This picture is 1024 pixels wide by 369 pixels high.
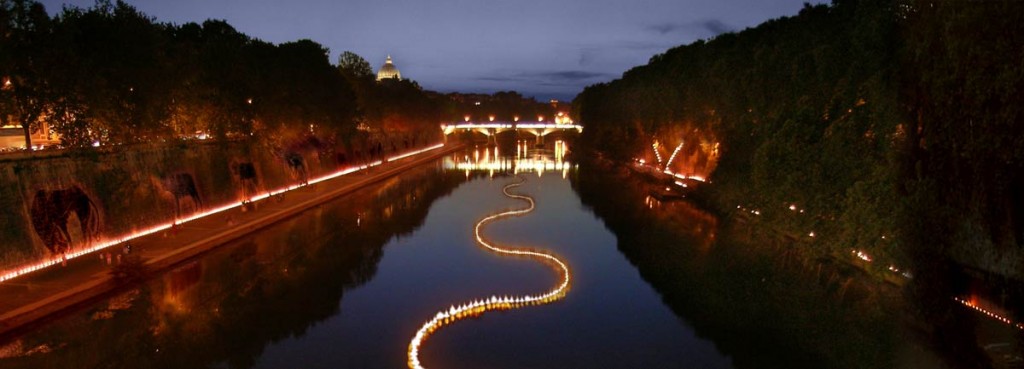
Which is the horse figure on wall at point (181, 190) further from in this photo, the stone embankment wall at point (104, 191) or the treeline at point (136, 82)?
the treeline at point (136, 82)

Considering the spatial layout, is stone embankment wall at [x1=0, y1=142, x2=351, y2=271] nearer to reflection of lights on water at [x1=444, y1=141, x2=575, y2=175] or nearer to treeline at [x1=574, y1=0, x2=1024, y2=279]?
treeline at [x1=574, y1=0, x2=1024, y2=279]

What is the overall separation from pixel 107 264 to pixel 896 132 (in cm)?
2105

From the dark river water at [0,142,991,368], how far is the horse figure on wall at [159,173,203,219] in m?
3.37

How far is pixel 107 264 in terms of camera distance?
18.1m

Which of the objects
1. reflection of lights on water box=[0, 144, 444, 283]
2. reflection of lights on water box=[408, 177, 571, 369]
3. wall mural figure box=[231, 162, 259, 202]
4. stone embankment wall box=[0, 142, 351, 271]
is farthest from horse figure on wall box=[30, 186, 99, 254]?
reflection of lights on water box=[408, 177, 571, 369]

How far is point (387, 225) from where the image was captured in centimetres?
3011

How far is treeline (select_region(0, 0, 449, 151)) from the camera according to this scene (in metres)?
19.8

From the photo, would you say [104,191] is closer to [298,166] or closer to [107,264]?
[107,264]

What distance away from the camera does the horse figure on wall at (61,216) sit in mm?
18156

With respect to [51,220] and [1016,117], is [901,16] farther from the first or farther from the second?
[51,220]

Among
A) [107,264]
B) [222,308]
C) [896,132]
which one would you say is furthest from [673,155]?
[107,264]

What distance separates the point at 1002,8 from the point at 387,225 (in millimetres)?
25095

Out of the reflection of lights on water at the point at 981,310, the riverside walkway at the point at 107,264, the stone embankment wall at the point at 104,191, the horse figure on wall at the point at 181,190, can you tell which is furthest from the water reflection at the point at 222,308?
the reflection of lights on water at the point at 981,310

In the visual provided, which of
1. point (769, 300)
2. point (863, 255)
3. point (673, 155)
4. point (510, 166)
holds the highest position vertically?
point (673, 155)
